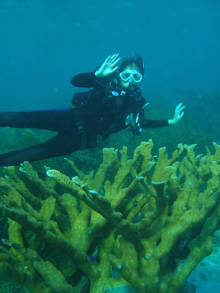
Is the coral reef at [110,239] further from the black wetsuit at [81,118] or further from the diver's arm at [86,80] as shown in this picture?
the diver's arm at [86,80]

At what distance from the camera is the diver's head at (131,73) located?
14.4ft

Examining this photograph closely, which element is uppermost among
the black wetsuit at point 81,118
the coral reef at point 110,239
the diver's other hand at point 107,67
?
the diver's other hand at point 107,67

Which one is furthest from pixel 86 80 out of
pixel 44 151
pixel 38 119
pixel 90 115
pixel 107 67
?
pixel 44 151

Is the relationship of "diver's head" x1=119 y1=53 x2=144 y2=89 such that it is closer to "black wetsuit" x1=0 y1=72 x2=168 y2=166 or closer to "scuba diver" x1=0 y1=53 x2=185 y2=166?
"scuba diver" x1=0 y1=53 x2=185 y2=166

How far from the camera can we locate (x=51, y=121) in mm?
4250

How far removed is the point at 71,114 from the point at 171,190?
292 centimetres

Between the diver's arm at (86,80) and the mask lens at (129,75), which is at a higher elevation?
the diver's arm at (86,80)

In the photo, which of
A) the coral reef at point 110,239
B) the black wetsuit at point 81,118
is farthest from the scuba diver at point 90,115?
the coral reef at point 110,239

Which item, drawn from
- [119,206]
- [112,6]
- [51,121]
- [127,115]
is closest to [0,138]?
[51,121]

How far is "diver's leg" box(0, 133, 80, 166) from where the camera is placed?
388cm

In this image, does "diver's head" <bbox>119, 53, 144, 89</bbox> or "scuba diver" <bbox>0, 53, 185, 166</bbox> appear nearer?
"scuba diver" <bbox>0, 53, 185, 166</bbox>

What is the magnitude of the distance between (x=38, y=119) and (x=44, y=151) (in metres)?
0.70

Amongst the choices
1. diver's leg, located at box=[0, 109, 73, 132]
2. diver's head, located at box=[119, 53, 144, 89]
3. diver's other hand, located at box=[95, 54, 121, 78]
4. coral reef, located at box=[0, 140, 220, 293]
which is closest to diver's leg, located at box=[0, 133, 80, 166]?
diver's leg, located at box=[0, 109, 73, 132]

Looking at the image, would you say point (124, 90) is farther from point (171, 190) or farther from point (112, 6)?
point (112, 6)
